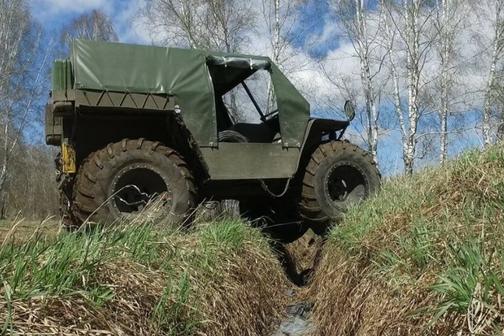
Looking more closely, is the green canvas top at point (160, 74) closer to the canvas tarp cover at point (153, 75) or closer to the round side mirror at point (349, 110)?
the canvas tarp cover at point (153, 75)

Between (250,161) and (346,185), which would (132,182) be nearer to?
(250,161)

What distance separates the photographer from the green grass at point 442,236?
8.38 ft

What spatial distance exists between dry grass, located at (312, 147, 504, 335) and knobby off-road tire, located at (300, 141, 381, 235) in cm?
85

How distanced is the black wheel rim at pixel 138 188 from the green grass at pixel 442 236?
172cm

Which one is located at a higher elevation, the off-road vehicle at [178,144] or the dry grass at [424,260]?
the off-road vehicle at [178,144]

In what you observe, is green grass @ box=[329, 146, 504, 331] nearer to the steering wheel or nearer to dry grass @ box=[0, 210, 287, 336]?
dry grass @ box=[0, 210, 287, 336]

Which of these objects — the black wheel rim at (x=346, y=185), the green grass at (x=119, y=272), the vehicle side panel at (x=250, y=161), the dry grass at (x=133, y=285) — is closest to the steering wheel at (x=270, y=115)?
the vehicle side panel at (x=250, y=161)

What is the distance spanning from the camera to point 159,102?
5.92 meters

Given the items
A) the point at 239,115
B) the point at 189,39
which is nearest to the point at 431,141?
the point at 189,39

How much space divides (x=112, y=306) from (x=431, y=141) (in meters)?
16.1

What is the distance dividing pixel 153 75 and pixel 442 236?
3740 mm

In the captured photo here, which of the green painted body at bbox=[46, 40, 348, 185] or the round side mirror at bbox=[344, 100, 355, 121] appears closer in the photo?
the green painted body at bbox=[46, 40, 348, 185]

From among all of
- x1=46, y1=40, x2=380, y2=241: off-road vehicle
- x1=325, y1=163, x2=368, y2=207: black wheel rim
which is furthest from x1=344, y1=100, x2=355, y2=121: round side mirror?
x1=325, y1=163, x2=368, y2=207: black wheel rim

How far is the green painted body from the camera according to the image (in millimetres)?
5730
